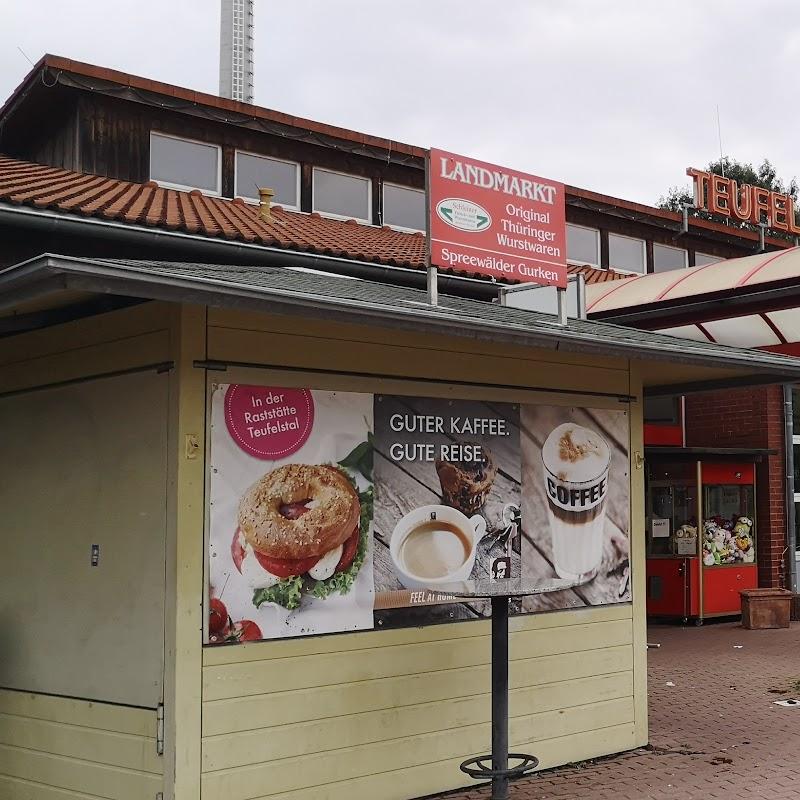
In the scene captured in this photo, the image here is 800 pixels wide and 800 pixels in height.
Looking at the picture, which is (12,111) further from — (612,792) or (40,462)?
(612,792)

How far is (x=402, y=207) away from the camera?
55.7ft

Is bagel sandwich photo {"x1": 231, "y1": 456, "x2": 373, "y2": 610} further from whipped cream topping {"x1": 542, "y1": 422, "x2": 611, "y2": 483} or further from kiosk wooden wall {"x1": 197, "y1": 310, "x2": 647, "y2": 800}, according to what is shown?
whipped cream topping {"x1": 542, "y1": 422, "x2": 611, "y2": 483}

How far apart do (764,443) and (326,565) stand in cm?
1292

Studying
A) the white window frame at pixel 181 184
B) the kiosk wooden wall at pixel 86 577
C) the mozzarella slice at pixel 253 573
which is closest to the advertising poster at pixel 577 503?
the mozzarella slice at pixel 253 573

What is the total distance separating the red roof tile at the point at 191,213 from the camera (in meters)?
10.1

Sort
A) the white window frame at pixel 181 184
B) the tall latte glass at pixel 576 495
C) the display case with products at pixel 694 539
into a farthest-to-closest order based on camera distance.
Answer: the display case with products at pixel 694 539
the white window frame at pixel 181 184
the tall latte glass at pixel 576 495

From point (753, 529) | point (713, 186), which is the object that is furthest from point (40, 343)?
point (713, 186)

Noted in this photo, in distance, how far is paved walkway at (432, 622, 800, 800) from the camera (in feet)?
22.5

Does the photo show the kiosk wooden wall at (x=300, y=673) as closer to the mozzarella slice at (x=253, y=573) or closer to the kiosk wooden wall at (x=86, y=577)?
the kiosk wooden wall at (x=86, y=577)

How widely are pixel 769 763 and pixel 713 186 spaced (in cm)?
1601

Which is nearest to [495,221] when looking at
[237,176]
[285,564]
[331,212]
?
[285,564]

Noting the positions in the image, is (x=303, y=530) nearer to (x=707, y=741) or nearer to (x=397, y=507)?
(x=397, y=507)

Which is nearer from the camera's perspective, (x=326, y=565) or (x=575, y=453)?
(x=326, y=565)

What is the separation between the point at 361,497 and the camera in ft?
21.4
